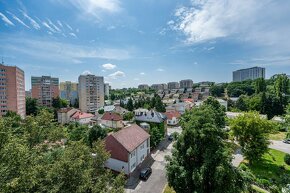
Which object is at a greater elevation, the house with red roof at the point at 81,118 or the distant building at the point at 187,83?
the distant building at the point at 187,83

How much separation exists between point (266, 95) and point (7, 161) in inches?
2583

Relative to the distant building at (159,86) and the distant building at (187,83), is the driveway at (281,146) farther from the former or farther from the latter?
the distant building at (159,86)

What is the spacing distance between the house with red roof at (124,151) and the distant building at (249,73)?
537 feet

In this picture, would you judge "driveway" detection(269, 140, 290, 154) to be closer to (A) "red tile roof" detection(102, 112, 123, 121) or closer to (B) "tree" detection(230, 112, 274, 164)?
(B) "tree" detection(230, 112, 274, 164)

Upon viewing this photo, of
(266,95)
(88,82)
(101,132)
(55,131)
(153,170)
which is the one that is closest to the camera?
(55,131)

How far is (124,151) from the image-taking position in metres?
21.6

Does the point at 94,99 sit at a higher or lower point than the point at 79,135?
higher

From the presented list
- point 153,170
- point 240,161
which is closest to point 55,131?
point 153,170

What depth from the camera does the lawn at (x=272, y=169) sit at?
1889 centimetres

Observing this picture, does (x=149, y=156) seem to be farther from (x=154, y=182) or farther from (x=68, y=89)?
(x=68, y=89)

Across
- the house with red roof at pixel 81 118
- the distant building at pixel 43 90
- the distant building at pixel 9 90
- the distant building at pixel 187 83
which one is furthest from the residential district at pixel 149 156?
the distant building at pixel 187 83

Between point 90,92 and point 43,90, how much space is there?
27122mm

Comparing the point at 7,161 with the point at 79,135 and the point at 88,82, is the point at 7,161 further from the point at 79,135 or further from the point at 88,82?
the point at 88,82

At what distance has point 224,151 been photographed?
40.5ft
